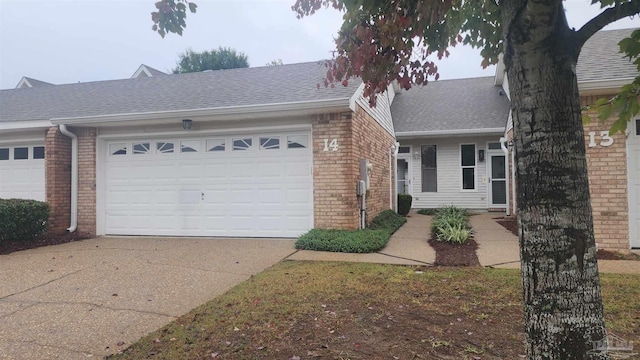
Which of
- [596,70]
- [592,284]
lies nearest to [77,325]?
[592,284]

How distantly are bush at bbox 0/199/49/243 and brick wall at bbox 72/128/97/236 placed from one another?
877 mm

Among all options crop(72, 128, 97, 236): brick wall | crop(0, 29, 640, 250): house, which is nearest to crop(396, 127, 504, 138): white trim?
crop(0, 29, 640, 250): house

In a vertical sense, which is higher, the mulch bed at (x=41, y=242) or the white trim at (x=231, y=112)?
the white trim at (x=231, y=112)

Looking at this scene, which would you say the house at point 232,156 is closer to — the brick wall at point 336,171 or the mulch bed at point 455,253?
the brick wall at point 336,171

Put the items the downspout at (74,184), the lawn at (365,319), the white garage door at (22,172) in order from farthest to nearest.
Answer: the white garage door at (22,172), the downspout at (74,184), the lawn at (365,319)

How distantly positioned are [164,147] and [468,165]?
11150 mm

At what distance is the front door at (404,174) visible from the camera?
15648 mm

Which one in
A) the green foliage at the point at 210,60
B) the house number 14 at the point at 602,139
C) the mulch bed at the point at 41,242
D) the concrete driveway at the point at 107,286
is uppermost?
the green foliage at the point at 210,60

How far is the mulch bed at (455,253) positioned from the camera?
6426 mm

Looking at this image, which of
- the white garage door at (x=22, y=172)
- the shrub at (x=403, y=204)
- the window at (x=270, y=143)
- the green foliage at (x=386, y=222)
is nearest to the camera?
the window at (x=270, y=143)

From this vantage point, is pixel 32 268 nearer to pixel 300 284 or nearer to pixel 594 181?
pixel 300 284

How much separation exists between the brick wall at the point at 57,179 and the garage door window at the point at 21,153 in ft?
4.47

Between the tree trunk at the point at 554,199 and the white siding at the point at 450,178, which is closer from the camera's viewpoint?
the tree trunk at the point at 554,199

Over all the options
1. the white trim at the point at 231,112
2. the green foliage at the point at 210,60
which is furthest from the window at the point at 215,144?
the green foliage at the point at 210,60
